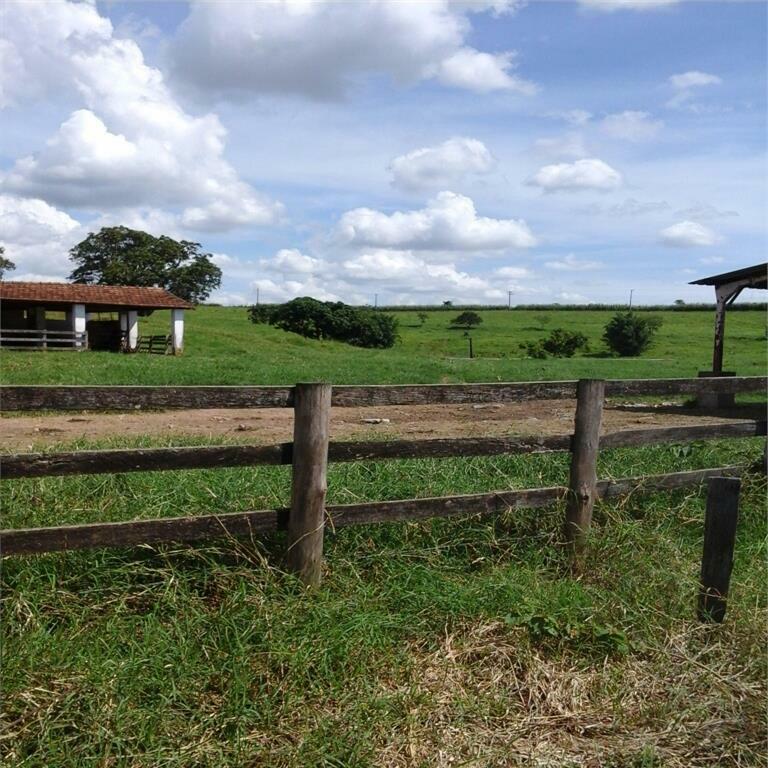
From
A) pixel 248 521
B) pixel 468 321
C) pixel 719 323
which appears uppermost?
pixel 468 321

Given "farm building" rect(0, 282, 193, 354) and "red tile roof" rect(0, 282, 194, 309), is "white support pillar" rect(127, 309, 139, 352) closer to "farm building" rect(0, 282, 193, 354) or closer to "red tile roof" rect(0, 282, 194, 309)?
"farm building" rect(0, 282, 193, 354)

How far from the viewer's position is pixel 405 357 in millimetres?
35000

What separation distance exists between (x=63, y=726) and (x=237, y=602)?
3.49 feet

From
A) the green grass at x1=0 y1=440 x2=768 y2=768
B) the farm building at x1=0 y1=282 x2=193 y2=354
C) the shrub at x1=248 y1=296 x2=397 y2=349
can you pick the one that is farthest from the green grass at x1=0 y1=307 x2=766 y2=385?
the green grass at x1=0 y1=440 x2=768 y2=768

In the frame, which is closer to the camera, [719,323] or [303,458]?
[303,458]

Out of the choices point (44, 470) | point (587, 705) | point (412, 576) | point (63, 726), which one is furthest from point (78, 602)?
point (587, 705)

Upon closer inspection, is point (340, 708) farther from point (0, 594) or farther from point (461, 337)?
point (461, 337)

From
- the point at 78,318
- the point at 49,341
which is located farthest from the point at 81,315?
the point at 49,341

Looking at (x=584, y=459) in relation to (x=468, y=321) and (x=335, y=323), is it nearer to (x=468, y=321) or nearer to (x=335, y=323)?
(x=335, y=323)

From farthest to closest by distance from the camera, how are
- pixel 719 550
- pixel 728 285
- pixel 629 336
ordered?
pixel 629 336 → pixel 728 285 → pixel 719 550

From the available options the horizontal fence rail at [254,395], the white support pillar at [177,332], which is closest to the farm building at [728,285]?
the horizontal fence rail at [254,395]

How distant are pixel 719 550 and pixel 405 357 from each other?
30749 millimetres

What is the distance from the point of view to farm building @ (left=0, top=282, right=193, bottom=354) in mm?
36562

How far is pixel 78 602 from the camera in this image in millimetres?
3973
